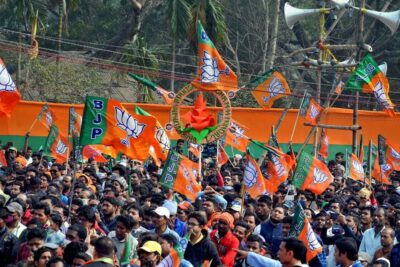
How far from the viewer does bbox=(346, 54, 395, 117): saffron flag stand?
67.1ft

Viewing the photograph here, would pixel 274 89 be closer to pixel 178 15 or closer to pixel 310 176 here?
pixel 310 176

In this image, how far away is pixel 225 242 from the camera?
11664 millimetres

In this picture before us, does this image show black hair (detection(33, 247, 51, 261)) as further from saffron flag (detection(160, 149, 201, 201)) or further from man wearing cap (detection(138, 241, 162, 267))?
saffron flag (detection(160, 149, 201, 201))

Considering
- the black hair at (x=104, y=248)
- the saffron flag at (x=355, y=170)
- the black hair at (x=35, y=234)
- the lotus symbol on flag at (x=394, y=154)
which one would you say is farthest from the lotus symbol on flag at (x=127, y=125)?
the lotus symbol on flag at (x=394, y=154)

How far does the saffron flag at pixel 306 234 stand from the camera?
11.5 m

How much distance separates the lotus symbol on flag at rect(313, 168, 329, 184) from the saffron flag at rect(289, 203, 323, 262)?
5040 mm

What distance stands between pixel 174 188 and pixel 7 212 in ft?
14.2

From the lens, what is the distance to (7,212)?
1165 centimetres

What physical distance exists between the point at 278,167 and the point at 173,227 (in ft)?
17.6

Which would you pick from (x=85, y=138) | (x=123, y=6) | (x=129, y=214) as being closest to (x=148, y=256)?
(x=129, y=214)

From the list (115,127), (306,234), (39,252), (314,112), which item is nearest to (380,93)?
(314,112)

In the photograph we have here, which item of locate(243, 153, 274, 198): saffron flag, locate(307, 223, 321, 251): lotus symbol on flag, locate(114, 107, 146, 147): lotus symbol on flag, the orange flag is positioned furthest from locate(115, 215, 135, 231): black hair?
the orange flag

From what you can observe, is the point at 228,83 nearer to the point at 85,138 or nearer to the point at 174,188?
the point at 174,188

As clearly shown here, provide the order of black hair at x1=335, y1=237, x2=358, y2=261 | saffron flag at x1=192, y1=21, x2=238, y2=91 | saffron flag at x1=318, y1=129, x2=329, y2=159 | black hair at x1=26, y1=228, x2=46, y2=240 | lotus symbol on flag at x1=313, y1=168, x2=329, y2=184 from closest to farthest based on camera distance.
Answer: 1. black hair at x1=335, y1=237, x2=358, y2=261
2. black hair at x1=26, y1=228, x2=46, y2=240
3. lotus symbol on flag at x1=313, y1=168, x2=329, y2=184
4. saffron flag at x1=192, y1=21, x2=238, y2=91
5. saffron flag at x1=318, y1=129, x2=329, y2=159
